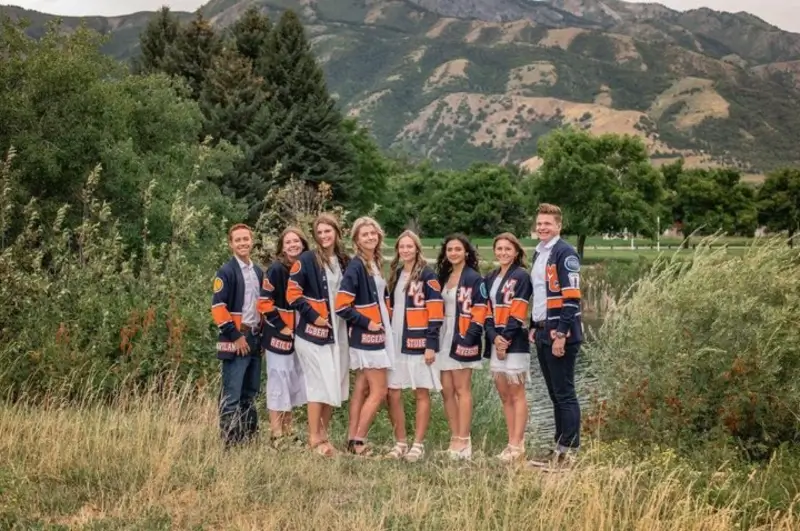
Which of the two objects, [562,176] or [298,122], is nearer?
[298,122]

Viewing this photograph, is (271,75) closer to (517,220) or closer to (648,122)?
(517,220)

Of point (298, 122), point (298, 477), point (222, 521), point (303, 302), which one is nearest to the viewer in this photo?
point (222, 521)

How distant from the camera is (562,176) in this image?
45281 mm

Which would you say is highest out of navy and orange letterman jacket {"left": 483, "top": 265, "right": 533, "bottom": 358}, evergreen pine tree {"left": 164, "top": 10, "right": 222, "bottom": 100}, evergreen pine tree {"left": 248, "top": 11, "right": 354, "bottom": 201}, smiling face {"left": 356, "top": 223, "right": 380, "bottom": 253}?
evergreen pine tree {"left": 164, "top": 10, "right": 222, "bottom": 100}

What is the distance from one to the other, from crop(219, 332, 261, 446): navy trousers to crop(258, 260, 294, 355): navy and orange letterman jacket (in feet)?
0.37

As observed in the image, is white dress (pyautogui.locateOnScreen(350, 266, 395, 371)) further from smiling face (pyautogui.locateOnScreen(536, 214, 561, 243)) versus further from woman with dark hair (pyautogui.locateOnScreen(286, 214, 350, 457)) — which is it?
smiling face (pyautogui.locateOnScreen(536, 214, 561, 243))

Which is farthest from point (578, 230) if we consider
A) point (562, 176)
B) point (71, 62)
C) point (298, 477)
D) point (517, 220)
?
point (298, 477)

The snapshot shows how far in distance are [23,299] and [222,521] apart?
434 centimetres

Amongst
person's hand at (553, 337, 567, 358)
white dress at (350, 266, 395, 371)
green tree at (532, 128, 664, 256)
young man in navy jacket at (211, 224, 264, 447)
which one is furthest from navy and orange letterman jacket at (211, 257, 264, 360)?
green tree at (532, 128, 664, 256)

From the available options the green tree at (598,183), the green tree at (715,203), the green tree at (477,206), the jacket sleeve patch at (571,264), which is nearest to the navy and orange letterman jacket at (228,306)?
the jacket sleeve patch at (571,264)

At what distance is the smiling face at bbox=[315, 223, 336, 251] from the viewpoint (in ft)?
23.2

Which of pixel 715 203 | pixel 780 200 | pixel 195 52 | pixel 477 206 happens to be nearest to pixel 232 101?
pixel 195 52

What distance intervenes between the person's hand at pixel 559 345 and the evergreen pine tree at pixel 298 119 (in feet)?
86.1

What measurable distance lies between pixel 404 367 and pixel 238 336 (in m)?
1.39
